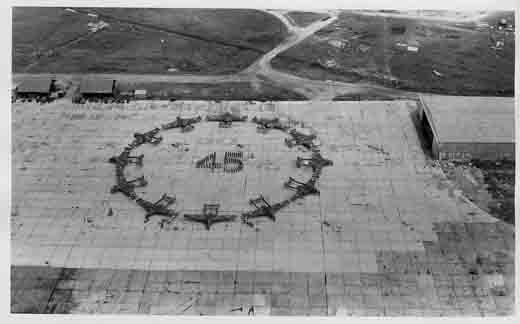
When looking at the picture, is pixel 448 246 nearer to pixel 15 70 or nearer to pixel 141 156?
pixel 141 156

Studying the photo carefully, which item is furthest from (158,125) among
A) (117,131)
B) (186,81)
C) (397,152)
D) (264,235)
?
(397,152)

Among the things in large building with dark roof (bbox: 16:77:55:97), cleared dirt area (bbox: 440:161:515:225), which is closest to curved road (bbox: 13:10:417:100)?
large building with dark roof (bbox: 16:77:55:97)

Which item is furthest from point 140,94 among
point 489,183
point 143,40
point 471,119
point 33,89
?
point 489,183

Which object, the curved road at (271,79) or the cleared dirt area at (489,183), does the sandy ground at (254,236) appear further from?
the curved road at (271,79)

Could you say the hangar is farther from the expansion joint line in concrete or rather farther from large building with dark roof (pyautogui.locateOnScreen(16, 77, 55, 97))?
large building with dark roof (pyautogui.locateOnScreen(16, 77, 55, 97))

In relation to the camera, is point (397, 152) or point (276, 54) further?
point (276, 54)

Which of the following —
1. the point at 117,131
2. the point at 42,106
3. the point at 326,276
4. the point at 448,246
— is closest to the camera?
the point at 326,276

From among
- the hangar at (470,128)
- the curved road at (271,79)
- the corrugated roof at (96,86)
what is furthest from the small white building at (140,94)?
the hangar at (470,128)
